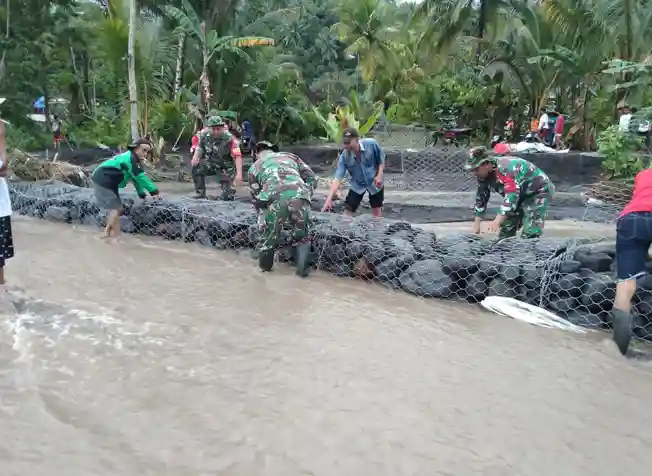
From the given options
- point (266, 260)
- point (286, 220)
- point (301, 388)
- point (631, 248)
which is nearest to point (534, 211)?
point (631, 248)

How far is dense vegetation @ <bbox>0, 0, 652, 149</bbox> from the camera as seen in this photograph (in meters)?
13.9

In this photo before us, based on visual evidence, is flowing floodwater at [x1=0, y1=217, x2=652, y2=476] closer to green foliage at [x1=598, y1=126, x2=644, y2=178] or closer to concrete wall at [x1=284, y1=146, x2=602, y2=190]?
green foliage at [x1=598, y1=126, x2=644, y2=178]

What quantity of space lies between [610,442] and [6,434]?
9.18 ft

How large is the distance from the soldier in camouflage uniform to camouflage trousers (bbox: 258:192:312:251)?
309cm

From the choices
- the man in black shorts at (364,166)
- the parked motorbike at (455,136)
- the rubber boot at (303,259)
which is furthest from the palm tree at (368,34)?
the rubber boot at (303,259)

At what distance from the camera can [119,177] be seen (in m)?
7.78

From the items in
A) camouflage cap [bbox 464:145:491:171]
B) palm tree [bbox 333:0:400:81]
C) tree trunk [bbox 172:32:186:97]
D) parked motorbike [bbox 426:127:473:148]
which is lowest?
camouflage cap [bbox 464:145:491:171]

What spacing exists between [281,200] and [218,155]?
3.66 m

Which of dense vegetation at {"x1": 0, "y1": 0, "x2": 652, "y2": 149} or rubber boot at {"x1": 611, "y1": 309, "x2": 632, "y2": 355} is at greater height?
dense vegetation at {"x1": 0, "y1": 0, "x2": 652, "y2": 149}

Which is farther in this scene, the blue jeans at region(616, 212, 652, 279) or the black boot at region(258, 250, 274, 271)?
the black boot at region(258, 250, 274, 271)

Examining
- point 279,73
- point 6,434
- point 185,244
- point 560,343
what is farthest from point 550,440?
point 279,73

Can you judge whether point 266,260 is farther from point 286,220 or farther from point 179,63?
point 179,63

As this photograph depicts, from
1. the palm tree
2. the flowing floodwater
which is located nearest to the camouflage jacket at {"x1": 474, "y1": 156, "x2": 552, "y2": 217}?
the flowing floodwater

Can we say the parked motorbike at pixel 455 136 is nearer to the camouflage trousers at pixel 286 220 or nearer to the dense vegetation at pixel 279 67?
the dense vegetation at pixel 279 67
